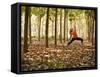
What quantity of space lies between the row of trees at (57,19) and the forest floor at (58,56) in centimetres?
6

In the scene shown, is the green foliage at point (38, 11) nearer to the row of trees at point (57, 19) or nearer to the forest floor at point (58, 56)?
the row of trees at point (57, 19)

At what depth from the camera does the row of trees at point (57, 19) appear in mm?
2717

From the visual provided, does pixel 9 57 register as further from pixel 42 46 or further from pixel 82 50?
pixel 82 50

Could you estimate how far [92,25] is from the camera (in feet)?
9.87

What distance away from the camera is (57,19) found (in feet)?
9.34

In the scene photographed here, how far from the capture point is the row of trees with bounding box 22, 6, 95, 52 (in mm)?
2717

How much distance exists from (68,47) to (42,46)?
27cm

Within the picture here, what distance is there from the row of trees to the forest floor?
6 cm

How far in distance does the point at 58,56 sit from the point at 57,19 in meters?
0.35

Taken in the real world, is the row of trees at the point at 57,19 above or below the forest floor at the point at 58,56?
above

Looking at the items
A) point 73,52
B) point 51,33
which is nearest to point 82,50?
point 73,52

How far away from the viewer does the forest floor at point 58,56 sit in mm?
2740

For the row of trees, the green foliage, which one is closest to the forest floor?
the row of trees

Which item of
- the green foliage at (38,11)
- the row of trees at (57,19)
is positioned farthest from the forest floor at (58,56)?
the green foliage at (38,11)
